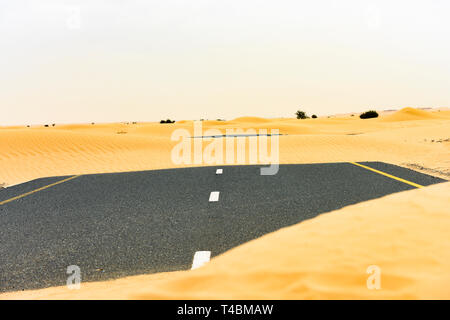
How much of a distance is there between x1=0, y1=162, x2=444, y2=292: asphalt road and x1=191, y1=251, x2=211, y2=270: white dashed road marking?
8 centimetres

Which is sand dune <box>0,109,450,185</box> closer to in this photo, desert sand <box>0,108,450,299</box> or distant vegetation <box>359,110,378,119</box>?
desert sand <box>0,108,450,299</box>

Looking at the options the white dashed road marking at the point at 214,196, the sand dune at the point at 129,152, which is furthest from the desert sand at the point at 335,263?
the sand dune at the point at 129,152

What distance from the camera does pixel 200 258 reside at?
4.65 meters

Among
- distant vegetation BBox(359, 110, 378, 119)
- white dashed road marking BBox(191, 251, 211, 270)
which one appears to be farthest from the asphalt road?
distant vegetation BBox(359, 110, 378, 119)

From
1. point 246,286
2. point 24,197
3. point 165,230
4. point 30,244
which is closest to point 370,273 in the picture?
point 246,286

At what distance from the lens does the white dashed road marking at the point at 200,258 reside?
4.41m

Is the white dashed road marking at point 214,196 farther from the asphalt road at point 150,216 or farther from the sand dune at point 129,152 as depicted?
the sand dune at point 129,152

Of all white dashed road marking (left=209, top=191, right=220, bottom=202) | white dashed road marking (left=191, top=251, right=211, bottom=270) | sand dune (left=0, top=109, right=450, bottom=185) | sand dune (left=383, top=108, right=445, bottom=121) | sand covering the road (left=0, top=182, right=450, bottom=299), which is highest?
sand dune (left=383, top=108, right=445, bottom=121)

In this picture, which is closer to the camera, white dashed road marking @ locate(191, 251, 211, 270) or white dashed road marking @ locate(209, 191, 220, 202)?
white dashed road marking @ locate(191, 251, 211, 270)

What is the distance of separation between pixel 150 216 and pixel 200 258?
8.53 ft

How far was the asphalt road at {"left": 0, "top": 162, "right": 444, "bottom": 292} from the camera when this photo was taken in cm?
481

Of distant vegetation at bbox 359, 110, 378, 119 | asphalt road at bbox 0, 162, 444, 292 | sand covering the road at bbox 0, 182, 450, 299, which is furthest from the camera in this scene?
distant vegetation at bbox 359, 110, 378, 119

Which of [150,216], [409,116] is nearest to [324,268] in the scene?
[150,216]
